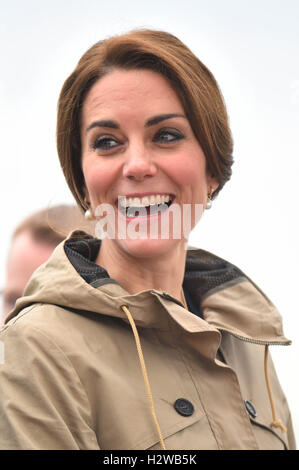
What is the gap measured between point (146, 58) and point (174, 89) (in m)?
0.10

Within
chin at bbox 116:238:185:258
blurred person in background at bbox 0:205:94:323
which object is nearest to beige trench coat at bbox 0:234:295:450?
chin at bbox 116:238:185:258

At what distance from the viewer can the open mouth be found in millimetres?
1548

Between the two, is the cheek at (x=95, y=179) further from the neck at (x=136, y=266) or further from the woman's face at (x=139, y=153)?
the neck at (x=136, y=266)

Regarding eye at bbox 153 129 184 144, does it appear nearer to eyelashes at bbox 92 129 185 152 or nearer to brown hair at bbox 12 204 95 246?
eyelashes at bbox 92 129 185 152

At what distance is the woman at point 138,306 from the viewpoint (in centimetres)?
126

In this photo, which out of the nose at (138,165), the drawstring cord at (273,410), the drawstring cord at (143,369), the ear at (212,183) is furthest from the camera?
the ear at (212,183)

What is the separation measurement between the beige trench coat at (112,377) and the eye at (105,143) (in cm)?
25

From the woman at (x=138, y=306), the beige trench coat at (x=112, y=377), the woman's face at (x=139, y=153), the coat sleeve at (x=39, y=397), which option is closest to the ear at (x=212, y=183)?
the woman at (x=138, y=306)

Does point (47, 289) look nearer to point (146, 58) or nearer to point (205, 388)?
point (205, 388)

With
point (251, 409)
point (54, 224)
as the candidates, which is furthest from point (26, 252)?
point (251, 409)

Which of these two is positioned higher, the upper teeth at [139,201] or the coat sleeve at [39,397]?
the upper teeth at [139,201]

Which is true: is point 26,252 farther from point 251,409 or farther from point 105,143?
point 251,409

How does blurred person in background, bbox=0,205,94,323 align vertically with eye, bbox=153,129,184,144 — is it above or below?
below

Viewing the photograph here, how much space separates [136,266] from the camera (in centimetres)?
162
